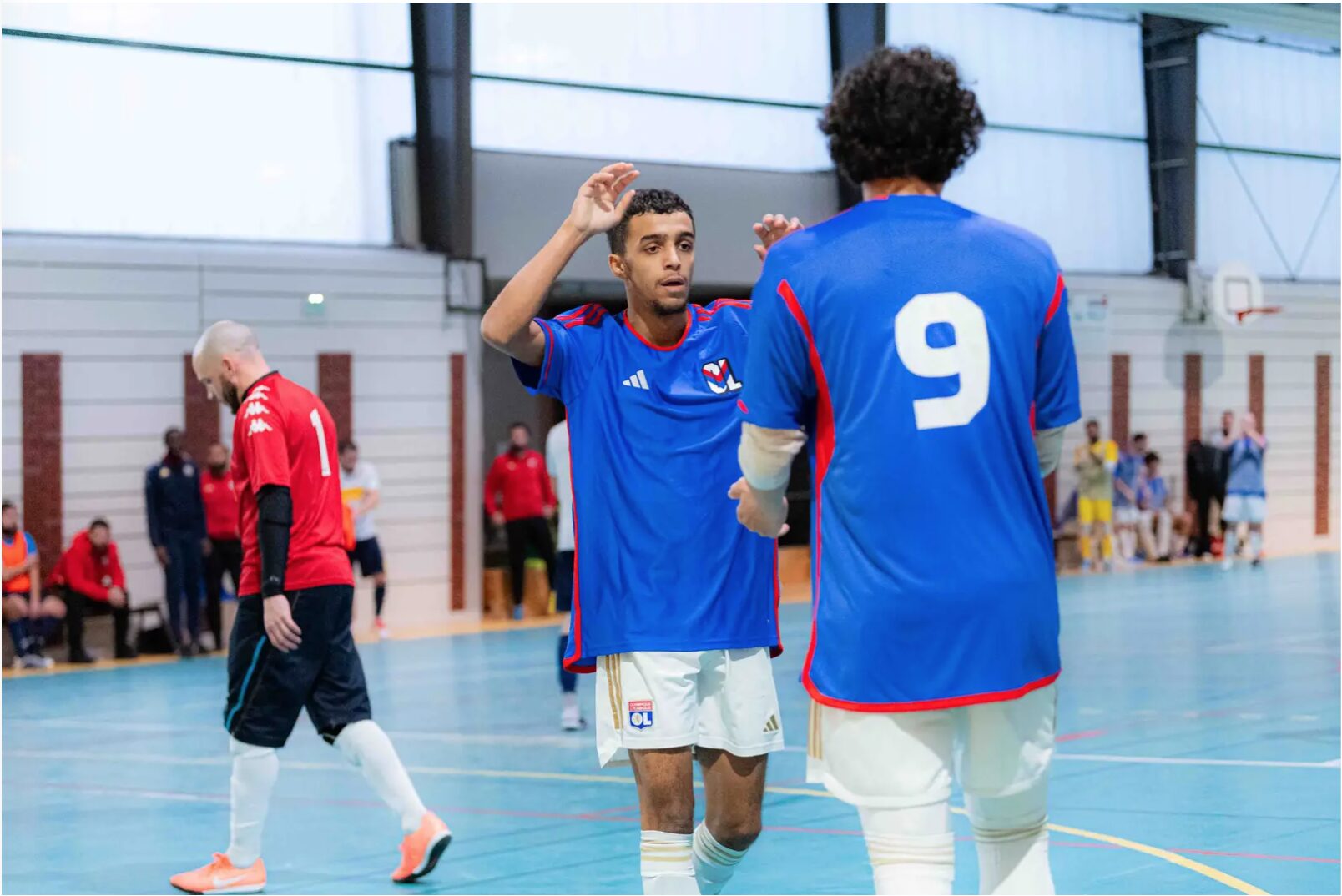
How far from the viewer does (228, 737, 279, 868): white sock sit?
6516 millimetres

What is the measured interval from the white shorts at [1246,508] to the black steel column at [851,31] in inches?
274

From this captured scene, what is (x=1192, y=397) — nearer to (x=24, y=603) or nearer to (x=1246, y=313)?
(x=1246, y=313)

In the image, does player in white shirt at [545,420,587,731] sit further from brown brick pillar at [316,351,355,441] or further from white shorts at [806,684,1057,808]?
brown brick pillar at [316,351,355,441]

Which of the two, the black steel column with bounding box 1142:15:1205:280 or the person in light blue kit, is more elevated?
the black steel column with bounding box 1142:15:1205:280

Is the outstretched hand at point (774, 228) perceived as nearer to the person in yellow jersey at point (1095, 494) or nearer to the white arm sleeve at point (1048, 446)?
the white arm sleeve at point (1048, 446)

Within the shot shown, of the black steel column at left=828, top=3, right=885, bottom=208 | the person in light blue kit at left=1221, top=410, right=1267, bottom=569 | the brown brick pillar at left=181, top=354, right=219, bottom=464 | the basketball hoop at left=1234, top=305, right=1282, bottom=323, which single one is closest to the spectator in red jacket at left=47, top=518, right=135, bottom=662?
the brown brick pillar at left=181, top=354, right=219, bottom=464

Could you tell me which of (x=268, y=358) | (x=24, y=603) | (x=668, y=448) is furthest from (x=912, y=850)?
(x=268, y=358)

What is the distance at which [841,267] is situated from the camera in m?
3.12

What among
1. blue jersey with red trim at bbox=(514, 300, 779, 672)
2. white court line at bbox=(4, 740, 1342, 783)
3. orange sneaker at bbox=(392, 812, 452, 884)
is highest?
blue jersey with red trim at bbox=(514, 300, 779, 672)

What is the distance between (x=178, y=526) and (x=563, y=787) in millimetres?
8914

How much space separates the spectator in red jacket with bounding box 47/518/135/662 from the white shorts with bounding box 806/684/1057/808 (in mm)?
13977

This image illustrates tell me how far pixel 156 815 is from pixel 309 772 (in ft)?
4.11

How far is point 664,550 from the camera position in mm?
4574

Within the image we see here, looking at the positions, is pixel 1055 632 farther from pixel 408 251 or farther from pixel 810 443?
pixel 408 251
